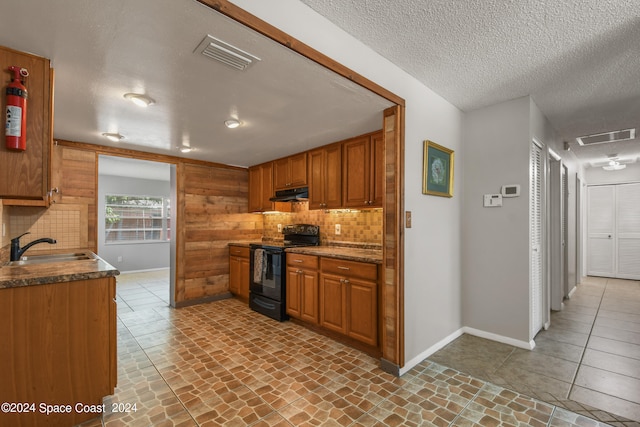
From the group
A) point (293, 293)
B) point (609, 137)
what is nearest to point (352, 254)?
point (293, 293)

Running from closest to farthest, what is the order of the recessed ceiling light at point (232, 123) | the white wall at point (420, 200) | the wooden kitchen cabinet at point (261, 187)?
the white wall at point (420, 200), the recessed ceiling light at point (232, 123), the wooden kitchen cabinet at point (261, 187)

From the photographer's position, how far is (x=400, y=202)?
2350mm

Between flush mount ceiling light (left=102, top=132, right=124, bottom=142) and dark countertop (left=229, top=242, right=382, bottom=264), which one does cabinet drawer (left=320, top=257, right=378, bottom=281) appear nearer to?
dark countertop (left=229, top=242, right=382, bottom=264)

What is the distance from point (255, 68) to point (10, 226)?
334cm

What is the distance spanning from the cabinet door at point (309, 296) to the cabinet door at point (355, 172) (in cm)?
93

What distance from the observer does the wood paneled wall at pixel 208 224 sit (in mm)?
4340

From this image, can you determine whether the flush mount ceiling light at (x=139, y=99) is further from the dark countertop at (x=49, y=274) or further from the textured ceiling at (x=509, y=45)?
the textured ceiling at (x=509, y=45)

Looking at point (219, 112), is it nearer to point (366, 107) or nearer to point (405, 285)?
point (366, 107)

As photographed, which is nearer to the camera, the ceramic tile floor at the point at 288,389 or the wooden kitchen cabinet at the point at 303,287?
the ceramic tile floor at the point at 288,389

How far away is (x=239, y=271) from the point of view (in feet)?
A: 14.8

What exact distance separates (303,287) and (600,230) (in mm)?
6934

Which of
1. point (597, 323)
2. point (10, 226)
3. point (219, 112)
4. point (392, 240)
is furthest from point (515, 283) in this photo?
point (10, 226)

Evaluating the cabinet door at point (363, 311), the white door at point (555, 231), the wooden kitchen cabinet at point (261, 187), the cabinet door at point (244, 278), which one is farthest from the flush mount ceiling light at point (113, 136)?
the white door at point (555, 231)

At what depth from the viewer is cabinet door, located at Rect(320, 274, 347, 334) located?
2.93 metres
